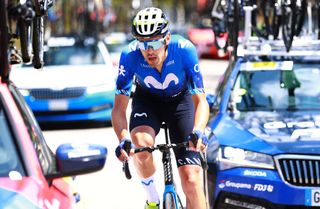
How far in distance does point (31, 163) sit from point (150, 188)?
6.94 ft

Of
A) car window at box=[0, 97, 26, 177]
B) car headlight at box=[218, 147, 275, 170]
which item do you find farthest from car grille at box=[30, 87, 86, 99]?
car window at box=[0, 97, 26, 177]

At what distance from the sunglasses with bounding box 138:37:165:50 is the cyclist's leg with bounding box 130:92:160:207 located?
2.14 ft

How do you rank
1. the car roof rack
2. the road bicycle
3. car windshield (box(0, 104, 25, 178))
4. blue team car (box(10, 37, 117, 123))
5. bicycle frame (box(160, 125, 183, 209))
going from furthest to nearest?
blue team car (box(10, 37, 117, 123))
the car roof rack
bicycle frame (box(160, 125, 183, 209))
the road bicycle
car windshield (box(0, 104, 25, 178))

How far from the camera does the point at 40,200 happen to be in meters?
4.36

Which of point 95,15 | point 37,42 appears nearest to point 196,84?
point 37,42

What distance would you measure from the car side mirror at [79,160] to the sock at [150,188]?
6.10 ft

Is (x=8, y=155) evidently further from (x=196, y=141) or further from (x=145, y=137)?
(x=145, y=137)

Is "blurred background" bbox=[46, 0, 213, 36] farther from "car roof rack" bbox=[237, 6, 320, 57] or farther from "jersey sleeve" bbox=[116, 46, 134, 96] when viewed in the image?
"jersey sleeve" bbox=[116, 46, 134, 96]

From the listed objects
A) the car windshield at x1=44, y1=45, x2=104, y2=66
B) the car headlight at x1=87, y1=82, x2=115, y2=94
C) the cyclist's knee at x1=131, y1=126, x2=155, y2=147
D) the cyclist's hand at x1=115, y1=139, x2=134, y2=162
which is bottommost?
the car headlight at x1=87, y1=82, x2=115, y2=94

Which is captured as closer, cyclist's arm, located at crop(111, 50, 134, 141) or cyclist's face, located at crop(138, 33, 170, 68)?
cyclist's face, located at crop(138, 33, 170, 68)

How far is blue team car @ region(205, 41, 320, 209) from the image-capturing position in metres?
7.26

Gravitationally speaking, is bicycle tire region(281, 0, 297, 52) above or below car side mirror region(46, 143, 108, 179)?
below

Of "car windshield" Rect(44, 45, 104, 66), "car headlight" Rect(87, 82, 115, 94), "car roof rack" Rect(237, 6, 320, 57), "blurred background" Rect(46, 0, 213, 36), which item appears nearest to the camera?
"car roof rack" Rect(237, 6, 320, 57)

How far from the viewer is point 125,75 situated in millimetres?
6613
